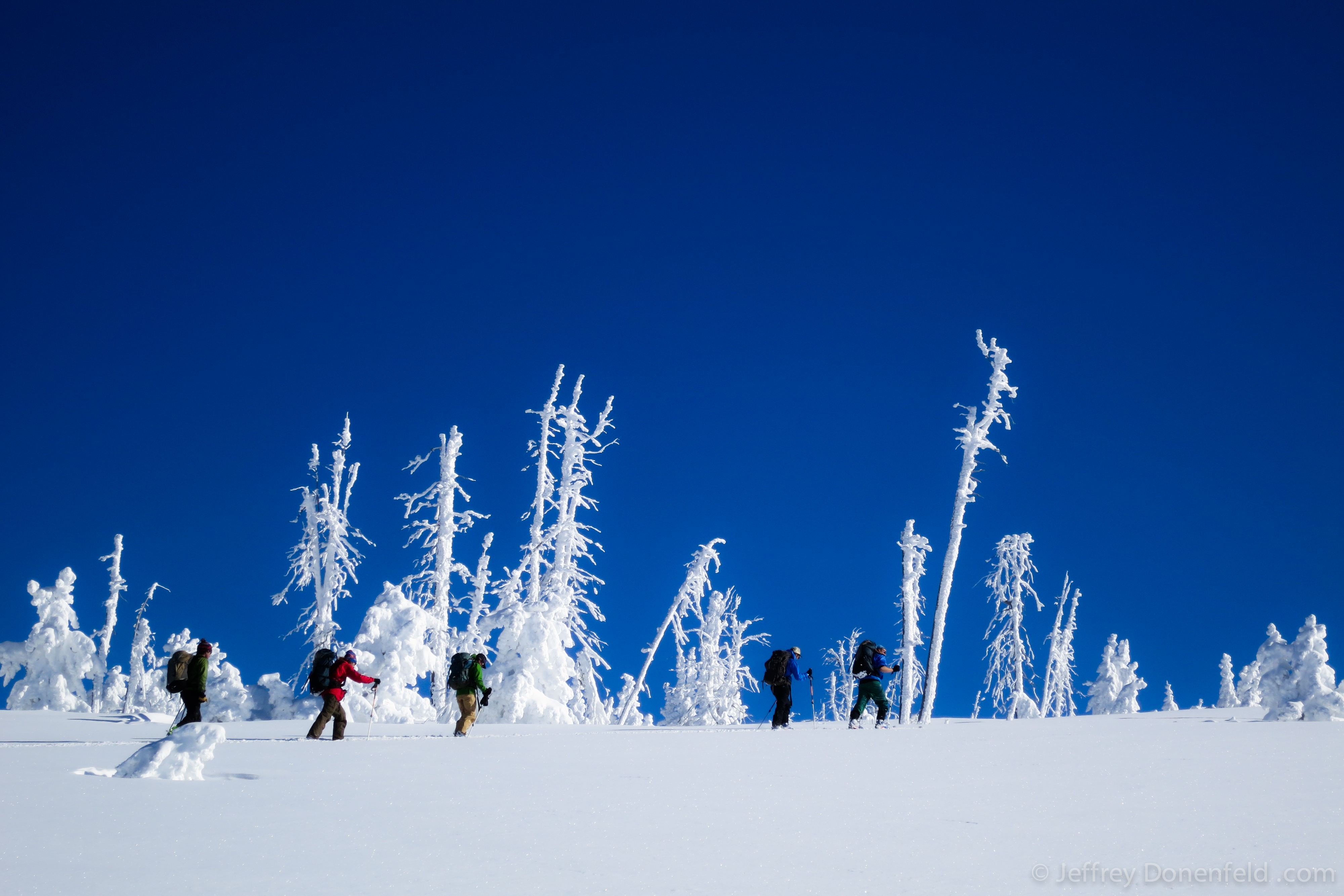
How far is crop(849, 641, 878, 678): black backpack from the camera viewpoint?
19.2 metres

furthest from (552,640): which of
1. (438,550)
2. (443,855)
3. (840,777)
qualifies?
(443,855)

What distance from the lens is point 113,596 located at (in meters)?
53.3

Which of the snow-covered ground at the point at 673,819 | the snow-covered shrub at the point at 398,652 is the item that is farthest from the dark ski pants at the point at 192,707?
the snow-covered shrub at the point at 398,652

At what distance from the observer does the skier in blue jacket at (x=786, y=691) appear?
20.8 metres

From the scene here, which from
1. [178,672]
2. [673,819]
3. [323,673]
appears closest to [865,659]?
[323,673]

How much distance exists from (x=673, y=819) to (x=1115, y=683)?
8112 centimetres

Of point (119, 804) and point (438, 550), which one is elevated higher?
point (438, 550)

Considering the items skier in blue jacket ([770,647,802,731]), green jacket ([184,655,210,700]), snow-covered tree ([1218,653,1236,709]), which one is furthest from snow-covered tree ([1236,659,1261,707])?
green jacket ([184,655,210,700])

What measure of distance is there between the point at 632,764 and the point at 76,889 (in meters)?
7.23

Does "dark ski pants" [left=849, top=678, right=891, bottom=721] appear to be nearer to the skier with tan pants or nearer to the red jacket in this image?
the skier with tan pants

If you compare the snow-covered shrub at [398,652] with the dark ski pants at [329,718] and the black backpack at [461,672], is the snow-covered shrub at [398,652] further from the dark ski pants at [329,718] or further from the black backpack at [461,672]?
the dark ski pants at [329,718]

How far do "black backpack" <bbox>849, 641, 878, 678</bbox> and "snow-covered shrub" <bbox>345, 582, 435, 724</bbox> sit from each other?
18875 millimetres

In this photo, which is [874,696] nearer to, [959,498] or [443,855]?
[959,498]

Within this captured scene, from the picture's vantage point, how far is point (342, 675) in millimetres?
15906
